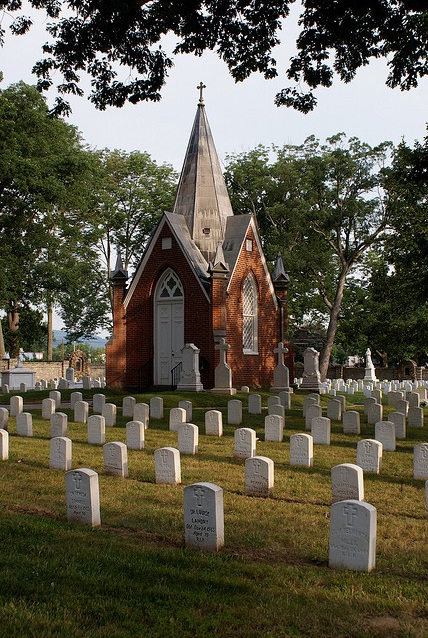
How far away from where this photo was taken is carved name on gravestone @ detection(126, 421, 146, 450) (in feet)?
45.2

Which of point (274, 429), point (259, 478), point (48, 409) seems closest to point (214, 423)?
point (274, 429)

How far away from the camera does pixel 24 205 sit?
135ft

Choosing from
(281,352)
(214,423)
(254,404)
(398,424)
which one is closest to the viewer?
(214,423)

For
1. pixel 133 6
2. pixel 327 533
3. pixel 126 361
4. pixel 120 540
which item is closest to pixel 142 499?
pixel 120 540

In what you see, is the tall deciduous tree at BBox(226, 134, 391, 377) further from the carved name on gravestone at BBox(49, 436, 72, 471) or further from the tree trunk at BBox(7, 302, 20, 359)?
the carved name on gravestone at BBox(49, 436, 72, 471)

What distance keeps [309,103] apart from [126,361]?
18927 millimetres

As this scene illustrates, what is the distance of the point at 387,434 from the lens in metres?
14.3

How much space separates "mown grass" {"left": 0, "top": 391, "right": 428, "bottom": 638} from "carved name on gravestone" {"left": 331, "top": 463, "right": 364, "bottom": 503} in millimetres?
259

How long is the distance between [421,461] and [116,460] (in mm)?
A: 5009

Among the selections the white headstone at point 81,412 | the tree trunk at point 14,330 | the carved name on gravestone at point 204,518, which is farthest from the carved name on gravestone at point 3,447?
the tree trunk at point 14,330

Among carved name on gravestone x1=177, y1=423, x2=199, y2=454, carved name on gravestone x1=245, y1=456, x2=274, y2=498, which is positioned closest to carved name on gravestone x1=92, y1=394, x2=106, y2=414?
carved name on gravestone x1=177, y1=423, x2=199, y2=454

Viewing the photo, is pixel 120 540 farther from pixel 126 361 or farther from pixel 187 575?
pixel 126 361

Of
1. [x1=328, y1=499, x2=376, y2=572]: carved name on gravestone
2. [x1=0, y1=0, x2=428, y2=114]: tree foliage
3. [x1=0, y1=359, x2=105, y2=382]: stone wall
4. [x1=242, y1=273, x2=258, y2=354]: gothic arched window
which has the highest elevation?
[x1=0, y1=0, x2=428, y2=114]: tree foliage

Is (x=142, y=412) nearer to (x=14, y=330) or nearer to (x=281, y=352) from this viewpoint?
(x=281, y=352)
